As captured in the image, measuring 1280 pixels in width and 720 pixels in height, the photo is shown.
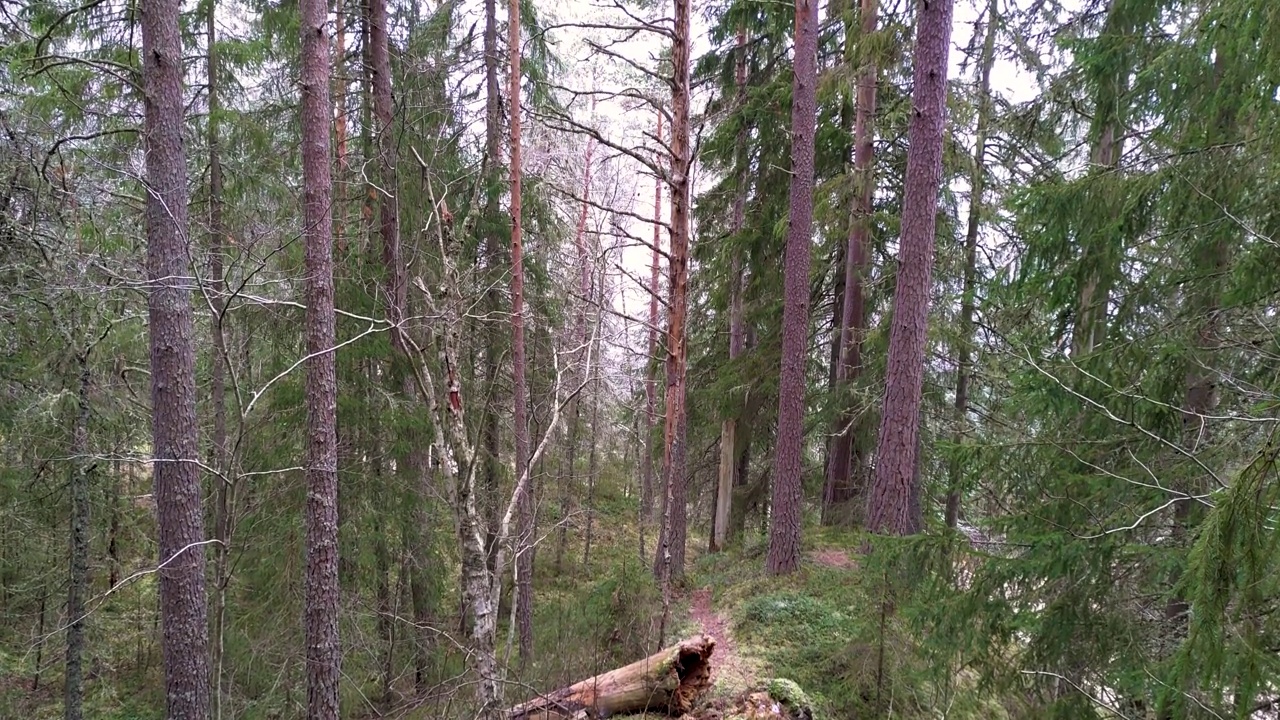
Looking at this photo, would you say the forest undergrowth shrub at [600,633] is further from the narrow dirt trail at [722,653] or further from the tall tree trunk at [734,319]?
the tall tree trunk at [734,319]

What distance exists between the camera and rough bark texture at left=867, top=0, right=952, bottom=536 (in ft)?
18.4

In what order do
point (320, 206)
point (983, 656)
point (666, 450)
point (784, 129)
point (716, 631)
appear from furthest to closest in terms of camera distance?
1. point (784, 129)
2. point (666, 450)
3. point (716, 631)
4. point (320, 206)
5. point (983, 656)

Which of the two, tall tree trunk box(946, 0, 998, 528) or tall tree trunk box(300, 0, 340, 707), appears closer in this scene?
tall tree trunk box(300, 0, 340, 707)

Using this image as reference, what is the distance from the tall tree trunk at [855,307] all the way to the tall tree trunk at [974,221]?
1444 mm

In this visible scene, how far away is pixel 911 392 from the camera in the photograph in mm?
6039

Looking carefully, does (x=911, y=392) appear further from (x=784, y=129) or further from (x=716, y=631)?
(x=784, y=129)

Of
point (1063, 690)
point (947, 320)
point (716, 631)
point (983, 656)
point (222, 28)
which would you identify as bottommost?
point (716, 631)

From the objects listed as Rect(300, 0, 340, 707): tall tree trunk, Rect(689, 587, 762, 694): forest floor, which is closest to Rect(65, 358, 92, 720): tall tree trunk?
Rect(300, 0, 340, 707): tall tree trunk

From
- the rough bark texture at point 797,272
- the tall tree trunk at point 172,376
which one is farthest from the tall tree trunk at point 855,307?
the tall tree trunk at point 172,376

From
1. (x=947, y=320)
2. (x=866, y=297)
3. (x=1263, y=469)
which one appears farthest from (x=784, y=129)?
(x=1263, y=469)

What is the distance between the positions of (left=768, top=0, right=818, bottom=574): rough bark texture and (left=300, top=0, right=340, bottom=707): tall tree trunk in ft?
18.0

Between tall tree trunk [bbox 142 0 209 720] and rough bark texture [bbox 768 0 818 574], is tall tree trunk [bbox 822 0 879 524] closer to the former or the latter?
rough bark texture [bbox 768 0 818 574]

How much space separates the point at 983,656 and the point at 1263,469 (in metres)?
3.12

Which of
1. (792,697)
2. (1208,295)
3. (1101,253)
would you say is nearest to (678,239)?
(1101,253)
